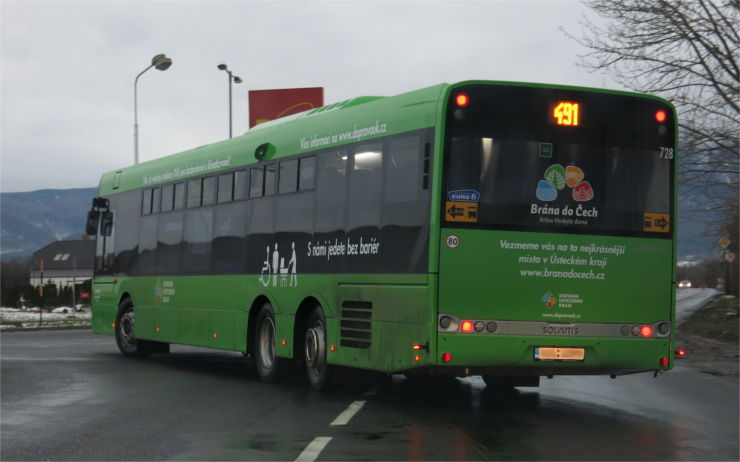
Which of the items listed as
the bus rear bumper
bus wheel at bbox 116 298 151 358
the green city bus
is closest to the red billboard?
bus wheel at bbox 116 298 151 358

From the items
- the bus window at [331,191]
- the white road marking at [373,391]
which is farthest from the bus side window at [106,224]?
the white road marking at [373,391]

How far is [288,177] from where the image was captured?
49.4 feet

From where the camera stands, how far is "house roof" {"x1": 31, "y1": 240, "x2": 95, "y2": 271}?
17312cm

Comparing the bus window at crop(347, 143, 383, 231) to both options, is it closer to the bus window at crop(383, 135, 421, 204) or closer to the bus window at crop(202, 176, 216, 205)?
the bus window at crop(383, 135, 421, 204)

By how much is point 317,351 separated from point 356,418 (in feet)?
9.38

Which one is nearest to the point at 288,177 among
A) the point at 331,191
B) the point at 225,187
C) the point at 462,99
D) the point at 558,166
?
the point at 331,191

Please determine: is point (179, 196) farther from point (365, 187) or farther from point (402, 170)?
point (402, 170)

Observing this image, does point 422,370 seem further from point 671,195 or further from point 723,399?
point 723,399

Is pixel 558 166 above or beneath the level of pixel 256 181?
beneath

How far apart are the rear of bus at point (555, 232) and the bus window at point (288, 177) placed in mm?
3874

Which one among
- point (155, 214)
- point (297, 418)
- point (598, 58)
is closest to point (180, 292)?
point (155, 214)

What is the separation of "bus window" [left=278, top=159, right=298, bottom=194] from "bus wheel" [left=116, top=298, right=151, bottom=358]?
6.87 m

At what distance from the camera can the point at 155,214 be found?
65.3ft

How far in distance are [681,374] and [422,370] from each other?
836 centimetres
